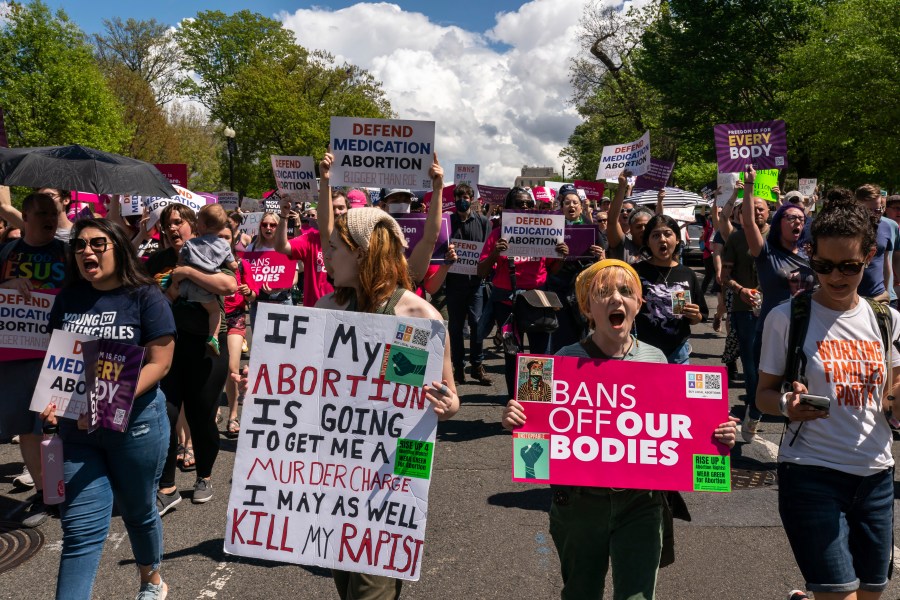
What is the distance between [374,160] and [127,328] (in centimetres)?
284

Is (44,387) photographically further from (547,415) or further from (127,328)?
(547,415)

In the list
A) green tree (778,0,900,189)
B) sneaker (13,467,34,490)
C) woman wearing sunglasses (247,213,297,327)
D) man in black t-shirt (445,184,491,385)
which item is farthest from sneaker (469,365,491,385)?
green tree (778,0,900,189)

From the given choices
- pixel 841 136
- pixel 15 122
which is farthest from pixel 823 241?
pixel 15 122

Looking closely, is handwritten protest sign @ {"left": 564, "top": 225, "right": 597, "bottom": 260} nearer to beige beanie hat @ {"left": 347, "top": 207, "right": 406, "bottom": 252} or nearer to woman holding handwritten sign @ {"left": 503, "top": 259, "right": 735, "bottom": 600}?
woman holding handwritten sign @ {"left": 503, "top": 259, "right": 735, "bottom": 600}

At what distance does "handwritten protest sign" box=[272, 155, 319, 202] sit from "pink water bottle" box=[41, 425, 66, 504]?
612cm

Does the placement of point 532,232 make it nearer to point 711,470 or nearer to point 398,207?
point 398,207

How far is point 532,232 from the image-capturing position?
7.48m

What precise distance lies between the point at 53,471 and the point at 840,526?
304 cm

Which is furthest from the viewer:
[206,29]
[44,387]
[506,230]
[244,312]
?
[206,29]

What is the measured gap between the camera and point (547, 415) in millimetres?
2998

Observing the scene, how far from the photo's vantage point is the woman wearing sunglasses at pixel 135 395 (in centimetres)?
349

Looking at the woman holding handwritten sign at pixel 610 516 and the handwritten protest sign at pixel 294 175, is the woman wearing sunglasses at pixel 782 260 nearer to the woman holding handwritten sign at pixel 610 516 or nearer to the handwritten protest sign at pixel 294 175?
the woman holding handwritten sign at pixel 610 516

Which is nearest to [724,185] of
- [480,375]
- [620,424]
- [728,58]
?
[480,375]

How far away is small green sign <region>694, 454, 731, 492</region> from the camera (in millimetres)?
2947
